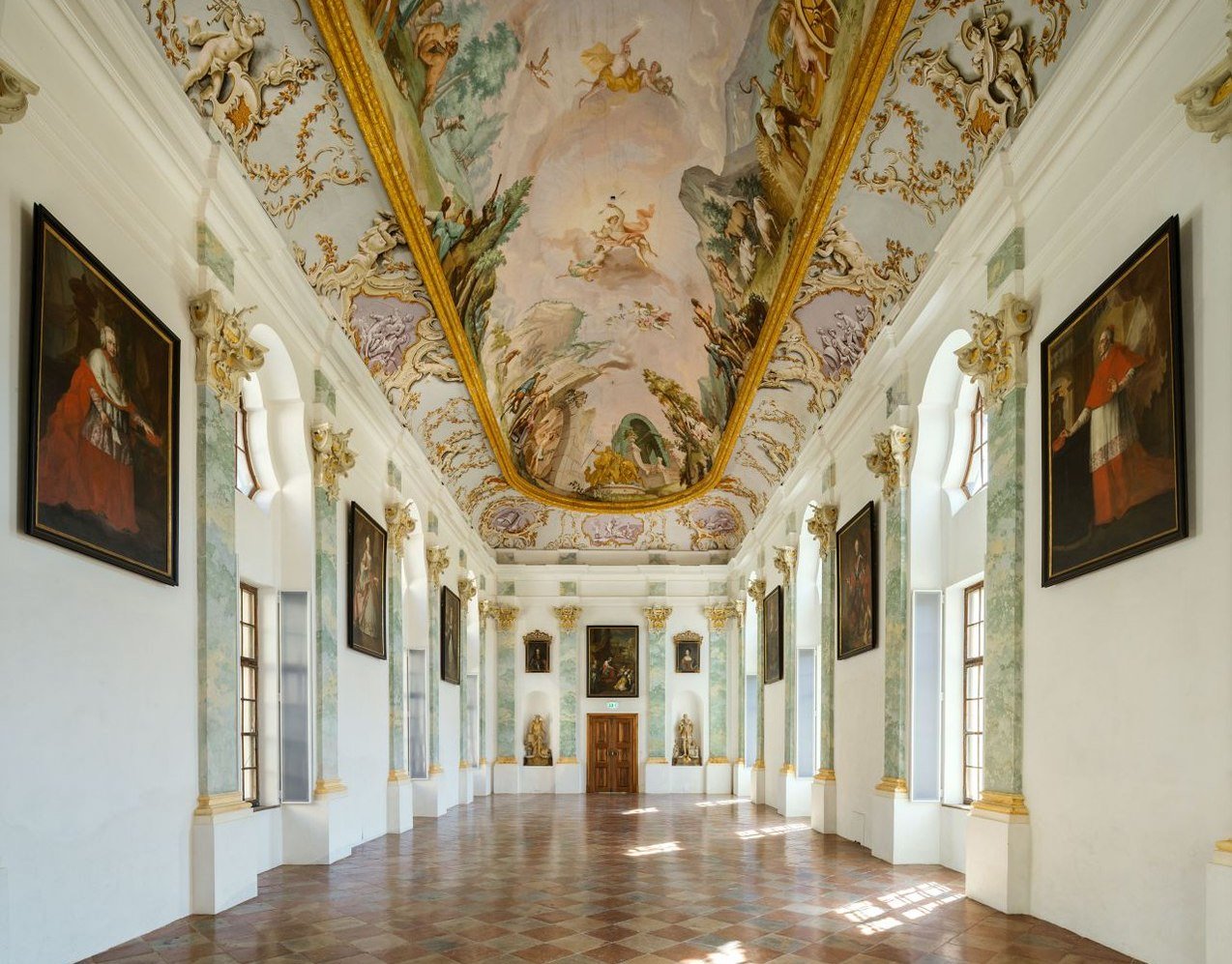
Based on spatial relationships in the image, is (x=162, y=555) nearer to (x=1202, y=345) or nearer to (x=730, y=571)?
(x=1202, y=345)

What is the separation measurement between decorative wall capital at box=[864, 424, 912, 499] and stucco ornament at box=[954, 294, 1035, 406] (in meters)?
3.27

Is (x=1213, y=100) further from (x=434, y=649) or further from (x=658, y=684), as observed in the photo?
(x=658, y=684)

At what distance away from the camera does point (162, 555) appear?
910 centimetres

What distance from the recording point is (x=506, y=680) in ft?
112

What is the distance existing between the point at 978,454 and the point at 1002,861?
553 centimetres

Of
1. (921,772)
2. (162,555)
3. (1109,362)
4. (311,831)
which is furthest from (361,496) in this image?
(1109,362)

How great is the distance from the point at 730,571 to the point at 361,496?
754 inches

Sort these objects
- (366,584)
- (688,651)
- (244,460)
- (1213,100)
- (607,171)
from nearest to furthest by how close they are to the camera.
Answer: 1. (1213,100)
2. (244,460)
3. (607,171)
4. (366,584)
5. (688,651)

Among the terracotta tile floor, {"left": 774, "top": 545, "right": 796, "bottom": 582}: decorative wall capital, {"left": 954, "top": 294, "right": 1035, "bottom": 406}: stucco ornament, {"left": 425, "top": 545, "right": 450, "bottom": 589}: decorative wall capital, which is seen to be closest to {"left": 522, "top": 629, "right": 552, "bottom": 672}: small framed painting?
{"left": 425, "top": 545, "right": 450, "bottom": 589}: decorative wall capital

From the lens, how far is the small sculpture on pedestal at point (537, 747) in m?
33.9

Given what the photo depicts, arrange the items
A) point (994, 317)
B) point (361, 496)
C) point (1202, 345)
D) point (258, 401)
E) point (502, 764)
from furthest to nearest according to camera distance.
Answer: point (502, 764) < point (361, 496) < point (258, 401) < point (994, 317) < point (1202, 345)

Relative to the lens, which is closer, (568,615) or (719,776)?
(719,776)

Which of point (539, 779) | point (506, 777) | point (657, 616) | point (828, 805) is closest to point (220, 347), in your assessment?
point (828, 805)

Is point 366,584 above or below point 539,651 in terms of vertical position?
above
